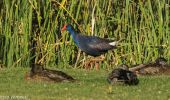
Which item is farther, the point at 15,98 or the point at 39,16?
the point at 39,16

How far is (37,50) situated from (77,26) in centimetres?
105

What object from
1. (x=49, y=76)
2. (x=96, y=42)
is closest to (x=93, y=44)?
(x=96, y=42)

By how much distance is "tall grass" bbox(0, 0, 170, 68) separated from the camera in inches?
588

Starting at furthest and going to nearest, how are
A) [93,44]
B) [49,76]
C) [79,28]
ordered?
[79,28] → [93,44] → [49,76]

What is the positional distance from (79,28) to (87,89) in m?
5.42

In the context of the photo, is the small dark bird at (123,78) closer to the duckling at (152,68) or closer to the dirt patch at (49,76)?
the dirt patch at (49,76)

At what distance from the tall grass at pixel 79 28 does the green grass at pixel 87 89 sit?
118 inches

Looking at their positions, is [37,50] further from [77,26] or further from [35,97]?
[35,97]

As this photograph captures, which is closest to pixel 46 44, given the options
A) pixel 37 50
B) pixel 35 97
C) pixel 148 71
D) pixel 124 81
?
pixel 37 50

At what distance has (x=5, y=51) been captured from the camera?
15055 mm

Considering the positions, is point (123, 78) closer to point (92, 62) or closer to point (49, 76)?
point (49, 76)

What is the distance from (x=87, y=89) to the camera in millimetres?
9992

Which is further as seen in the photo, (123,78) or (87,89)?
(123,78)

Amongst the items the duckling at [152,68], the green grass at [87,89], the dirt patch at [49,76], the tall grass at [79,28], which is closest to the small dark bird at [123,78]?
the green grass at [87,89]
